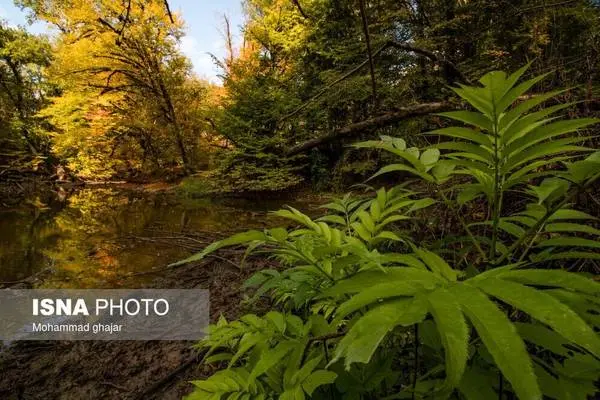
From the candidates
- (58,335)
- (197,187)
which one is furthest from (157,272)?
(197,187)

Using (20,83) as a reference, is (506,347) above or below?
below

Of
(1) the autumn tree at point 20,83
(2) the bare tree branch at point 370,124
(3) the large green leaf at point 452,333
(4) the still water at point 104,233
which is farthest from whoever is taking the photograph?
(1) the autumn tree at point 20,83

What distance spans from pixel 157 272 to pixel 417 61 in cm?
780

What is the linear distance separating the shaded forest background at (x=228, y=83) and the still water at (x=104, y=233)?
7.08 feet

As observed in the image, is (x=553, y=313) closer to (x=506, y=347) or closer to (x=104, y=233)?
(x=506, y=347)

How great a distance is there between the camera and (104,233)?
7.71 m

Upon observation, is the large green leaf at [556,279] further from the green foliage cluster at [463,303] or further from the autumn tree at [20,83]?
the autumn tree at [20,83]

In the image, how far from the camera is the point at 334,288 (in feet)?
1.71

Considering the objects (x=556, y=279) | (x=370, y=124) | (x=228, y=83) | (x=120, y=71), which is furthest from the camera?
(x=120, y=71)

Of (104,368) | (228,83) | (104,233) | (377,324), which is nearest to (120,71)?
(228,83)

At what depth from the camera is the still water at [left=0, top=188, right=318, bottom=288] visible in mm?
5297

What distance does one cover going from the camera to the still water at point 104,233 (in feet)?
17.4

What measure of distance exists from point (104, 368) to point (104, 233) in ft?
18.4
